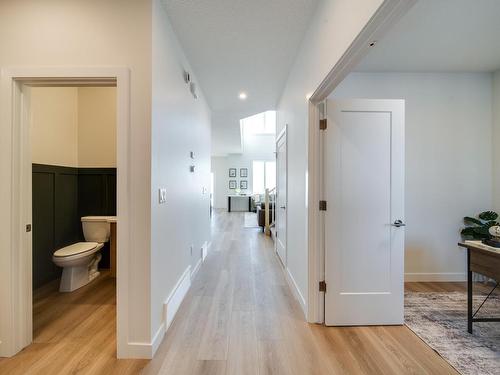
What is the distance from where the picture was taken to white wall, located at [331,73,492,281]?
9.45ft

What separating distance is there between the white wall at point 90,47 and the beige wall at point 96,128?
5.32 feet

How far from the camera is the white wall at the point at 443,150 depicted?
2.88 meters

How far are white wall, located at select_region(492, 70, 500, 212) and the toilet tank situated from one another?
15.2ft

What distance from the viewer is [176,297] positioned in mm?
2182

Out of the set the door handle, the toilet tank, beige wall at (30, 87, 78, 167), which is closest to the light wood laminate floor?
the toilet tank

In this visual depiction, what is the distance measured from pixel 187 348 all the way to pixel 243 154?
9.91m

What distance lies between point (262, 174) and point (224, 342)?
9.86m

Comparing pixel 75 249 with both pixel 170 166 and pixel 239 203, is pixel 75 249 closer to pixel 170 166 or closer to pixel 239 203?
pixel 170 166

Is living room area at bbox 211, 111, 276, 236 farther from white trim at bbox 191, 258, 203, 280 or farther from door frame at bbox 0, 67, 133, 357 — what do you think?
door frame at bbox 0, 67, 133, 357

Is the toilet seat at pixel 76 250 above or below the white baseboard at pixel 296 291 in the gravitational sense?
above

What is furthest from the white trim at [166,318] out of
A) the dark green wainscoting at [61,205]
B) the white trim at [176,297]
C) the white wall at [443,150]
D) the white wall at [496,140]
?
the white wall at [496,140]

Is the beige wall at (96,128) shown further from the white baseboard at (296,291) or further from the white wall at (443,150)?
the white wall at (443,150)

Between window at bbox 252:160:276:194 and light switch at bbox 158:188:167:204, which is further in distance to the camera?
window at bbox 252:160:276:194

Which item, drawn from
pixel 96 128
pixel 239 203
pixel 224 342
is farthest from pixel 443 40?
pixel 239 203
